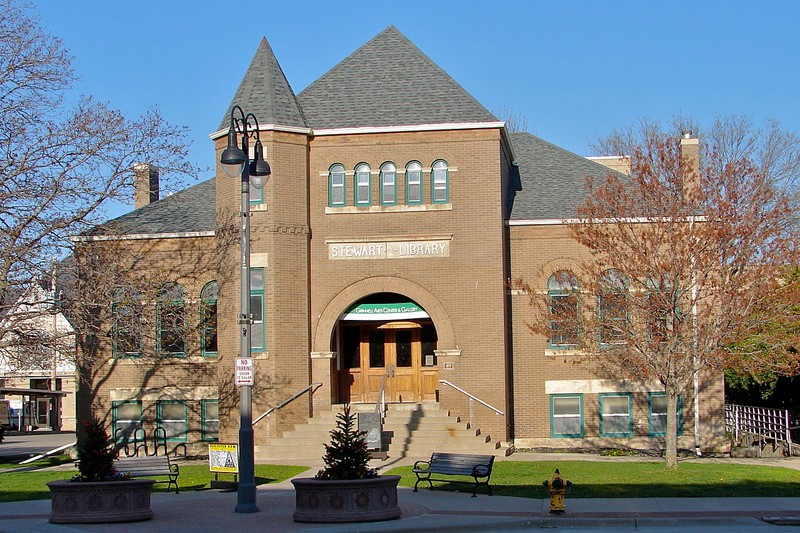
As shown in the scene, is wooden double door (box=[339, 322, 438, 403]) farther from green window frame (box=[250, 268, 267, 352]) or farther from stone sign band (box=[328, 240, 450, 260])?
green window frame (box=[250, 268, 267, 352])

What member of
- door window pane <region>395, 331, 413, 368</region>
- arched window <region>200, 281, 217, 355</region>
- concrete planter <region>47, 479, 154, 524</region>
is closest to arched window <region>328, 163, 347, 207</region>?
door window pane <region>395, 331, 413, 368</region>

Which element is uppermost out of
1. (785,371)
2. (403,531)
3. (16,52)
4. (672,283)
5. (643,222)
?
(16,52)

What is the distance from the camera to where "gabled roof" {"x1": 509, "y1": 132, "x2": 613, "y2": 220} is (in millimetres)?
30531

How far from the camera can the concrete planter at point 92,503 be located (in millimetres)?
16328

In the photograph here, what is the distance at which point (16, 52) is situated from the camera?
2597 centimetres

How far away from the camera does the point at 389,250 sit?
1141 inches

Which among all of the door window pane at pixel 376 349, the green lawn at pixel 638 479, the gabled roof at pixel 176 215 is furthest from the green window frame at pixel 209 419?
the green lawn at pixel 638 479

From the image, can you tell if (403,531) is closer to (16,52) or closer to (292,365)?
(292,365)

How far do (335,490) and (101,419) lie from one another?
56.7ft

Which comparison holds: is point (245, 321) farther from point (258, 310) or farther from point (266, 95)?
point (266, 95)

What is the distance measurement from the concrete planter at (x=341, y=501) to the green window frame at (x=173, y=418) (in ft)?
50.5

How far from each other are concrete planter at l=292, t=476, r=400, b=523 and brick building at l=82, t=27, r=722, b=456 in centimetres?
1187

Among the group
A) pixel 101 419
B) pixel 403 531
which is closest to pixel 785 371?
pixel 403 531

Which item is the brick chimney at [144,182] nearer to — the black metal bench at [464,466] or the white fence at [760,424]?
Answer: the black metal bench at [464,466]
